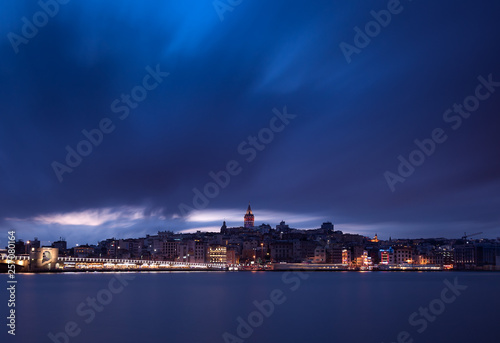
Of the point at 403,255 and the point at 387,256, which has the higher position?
the point at 403,255

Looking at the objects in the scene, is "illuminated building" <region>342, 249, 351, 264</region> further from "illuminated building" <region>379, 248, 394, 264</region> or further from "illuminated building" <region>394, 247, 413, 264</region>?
"illuminated building" <region>394, 247, 413, 264</region>

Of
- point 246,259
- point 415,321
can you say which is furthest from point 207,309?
point 246,259

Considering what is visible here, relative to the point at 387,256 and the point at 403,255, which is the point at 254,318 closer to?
the point at 387,256

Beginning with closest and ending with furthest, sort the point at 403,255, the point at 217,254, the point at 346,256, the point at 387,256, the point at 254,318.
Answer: the point at 254,318, the point at 217,254, the point at 346,256, the point at 403,255, the point at 387,256

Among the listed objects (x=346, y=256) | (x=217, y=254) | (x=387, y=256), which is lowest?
(x=387, y=256)

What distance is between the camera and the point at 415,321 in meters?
31.6

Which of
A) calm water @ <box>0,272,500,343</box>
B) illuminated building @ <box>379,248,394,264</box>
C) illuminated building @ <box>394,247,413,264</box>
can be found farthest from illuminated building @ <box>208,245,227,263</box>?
calm water @ <box>0,272,500,343</box>

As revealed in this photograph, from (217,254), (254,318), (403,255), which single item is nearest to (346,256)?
(403,255)

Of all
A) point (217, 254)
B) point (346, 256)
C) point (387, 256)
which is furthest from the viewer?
point (387, 256)

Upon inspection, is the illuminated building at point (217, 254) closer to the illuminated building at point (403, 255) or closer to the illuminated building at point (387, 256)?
the illuminated building at point (387, 256)

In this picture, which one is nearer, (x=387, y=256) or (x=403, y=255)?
(x=403, y=255)

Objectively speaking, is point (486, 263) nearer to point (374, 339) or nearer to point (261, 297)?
point (261, 297)

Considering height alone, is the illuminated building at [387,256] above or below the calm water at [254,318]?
above

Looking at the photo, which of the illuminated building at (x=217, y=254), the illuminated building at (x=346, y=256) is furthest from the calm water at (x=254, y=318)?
the illuminated building at (x=346, y=256)
